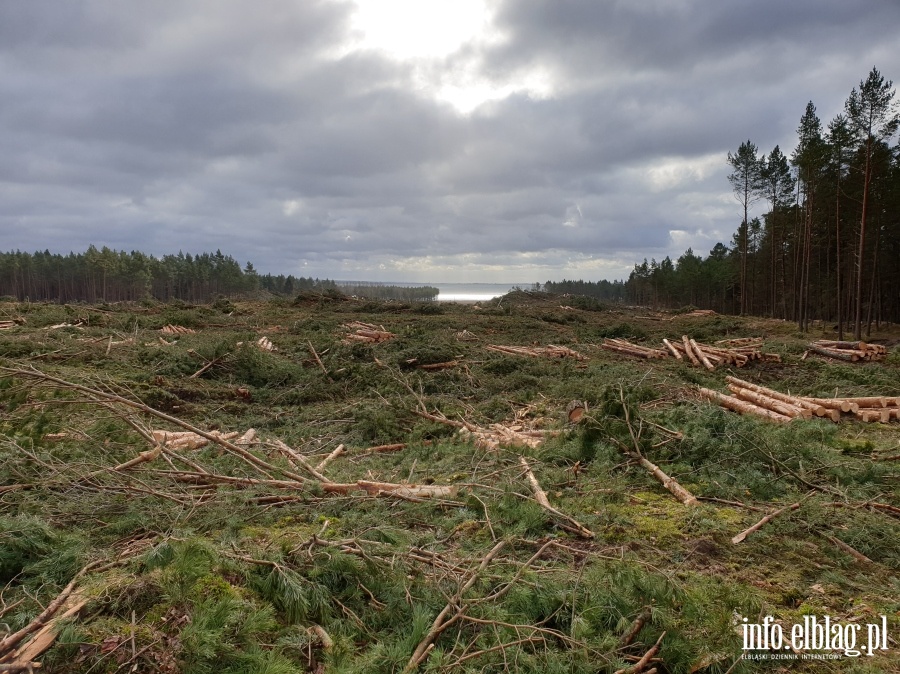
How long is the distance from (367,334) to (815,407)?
14592 mm

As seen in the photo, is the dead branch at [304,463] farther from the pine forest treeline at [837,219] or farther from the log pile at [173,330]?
the pine forest treeline at [837,219]

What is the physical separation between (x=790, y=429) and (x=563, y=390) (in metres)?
5.08

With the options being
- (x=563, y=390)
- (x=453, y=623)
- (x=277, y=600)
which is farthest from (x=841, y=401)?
(x=277, y=600)

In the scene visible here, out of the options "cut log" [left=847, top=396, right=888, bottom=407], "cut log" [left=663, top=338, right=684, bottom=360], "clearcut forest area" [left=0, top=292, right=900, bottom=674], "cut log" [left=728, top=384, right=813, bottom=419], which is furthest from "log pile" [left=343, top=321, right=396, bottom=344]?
"cut log" [left=847, top=396, right=888, bottom=407]

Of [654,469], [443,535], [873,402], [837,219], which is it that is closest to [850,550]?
[654,469]

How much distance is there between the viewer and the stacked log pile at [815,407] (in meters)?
8.83

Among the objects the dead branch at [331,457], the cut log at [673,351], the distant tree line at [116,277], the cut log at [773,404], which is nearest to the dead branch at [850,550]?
the cut log at [773,404]

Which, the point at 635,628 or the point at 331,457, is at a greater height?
the point at 635,628

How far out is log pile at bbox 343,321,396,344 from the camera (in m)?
18.4

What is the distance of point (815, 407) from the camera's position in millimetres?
8922

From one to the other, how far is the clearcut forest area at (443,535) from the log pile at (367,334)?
8.42 meters

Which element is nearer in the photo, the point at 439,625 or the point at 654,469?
the point at 439,625

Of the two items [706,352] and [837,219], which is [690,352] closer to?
[706,352]

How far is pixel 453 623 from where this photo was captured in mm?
2910
